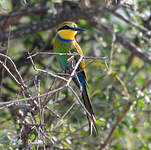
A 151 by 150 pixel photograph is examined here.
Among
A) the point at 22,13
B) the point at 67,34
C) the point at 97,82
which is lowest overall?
the point at 97,82

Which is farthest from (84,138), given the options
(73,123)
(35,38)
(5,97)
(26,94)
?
(35,38)

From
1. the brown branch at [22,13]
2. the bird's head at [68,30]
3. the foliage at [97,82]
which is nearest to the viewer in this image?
the foliage at [97,82]

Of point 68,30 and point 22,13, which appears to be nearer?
point 68,30

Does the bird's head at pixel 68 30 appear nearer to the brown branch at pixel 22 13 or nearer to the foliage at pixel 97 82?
the foliage at pixel 97 82

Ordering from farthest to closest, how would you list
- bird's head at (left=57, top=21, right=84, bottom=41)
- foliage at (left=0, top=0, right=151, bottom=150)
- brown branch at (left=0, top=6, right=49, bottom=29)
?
1. brown branch at (left=0, top=6, right=49, bottom=29)
2. bird's head at (left=57, top=21, right=84, bottom=41)
3. foliage at (left=0, top=0, right=151, bottom=150)

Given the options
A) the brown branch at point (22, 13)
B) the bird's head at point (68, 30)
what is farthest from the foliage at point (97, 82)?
the bird's head at point (68, 30)

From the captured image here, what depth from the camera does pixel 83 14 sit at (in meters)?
3.47

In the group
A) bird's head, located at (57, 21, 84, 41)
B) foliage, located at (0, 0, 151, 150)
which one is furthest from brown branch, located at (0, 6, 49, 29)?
bird's head, located at (57, 21, 84, 41)

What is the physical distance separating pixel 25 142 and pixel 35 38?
243 centimetres

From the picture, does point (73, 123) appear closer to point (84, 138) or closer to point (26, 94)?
point (84, 138)

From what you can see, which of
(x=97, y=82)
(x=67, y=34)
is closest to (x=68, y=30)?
(x=67, y=34)

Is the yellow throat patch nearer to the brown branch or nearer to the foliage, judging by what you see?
the foliage

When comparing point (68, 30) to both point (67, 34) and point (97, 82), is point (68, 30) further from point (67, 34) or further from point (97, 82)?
point (97, 82)

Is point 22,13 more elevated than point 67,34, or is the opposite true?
point 67,34
